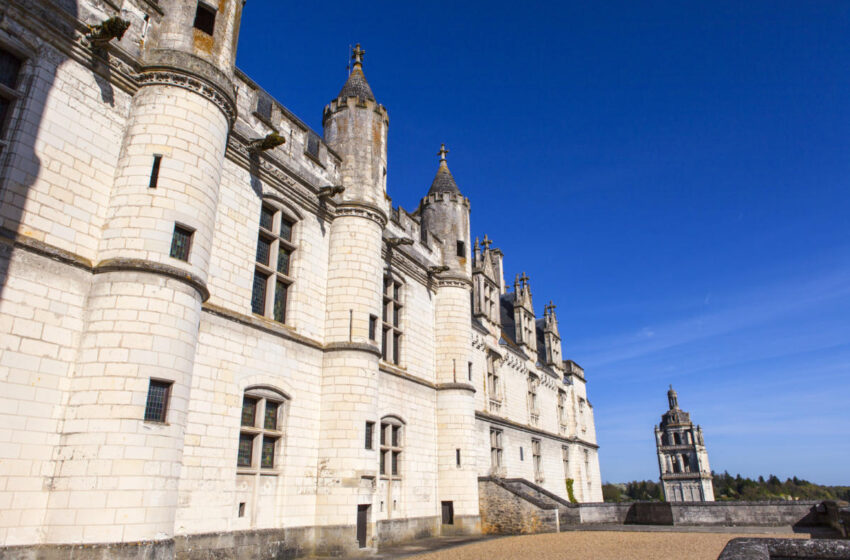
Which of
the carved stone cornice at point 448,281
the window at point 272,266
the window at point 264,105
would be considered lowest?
the window at point 272,266

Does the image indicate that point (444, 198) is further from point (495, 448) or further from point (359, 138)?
point (495, 448)

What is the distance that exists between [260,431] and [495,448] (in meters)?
Answer: 14.9

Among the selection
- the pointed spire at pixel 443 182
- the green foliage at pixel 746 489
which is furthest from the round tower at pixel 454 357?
the green foliage at pixel 746 489

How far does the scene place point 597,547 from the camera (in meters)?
13.8

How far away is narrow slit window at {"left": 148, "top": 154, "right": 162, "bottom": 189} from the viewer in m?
9.66

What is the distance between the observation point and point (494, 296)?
28031 mm

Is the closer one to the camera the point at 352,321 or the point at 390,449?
the point at 352,321

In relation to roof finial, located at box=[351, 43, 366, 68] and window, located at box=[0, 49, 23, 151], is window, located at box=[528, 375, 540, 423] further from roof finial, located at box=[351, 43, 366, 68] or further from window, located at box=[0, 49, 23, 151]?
window, located at box=[0, 49, 23, 151]

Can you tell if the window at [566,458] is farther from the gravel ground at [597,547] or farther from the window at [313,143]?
the window at [313,143]

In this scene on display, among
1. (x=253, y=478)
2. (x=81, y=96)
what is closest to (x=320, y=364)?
(x=253, y=478)

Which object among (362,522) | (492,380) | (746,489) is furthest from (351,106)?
(746,489)

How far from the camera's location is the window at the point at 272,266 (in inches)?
509

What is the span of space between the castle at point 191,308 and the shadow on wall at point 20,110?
1.3 inches

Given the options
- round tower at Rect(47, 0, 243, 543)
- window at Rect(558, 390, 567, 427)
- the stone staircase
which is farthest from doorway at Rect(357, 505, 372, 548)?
window at Rect(558, 390, 567, 427)
